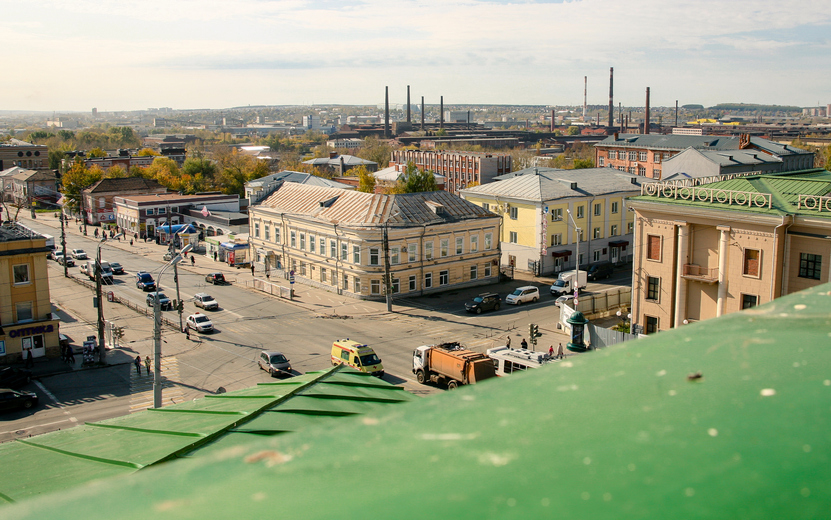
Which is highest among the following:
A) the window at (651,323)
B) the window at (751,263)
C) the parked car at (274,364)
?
the window at (751,263)

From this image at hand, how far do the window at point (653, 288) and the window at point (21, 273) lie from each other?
27.3 m

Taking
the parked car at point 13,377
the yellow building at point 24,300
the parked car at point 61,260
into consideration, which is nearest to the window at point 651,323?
the parked car at point 13,377

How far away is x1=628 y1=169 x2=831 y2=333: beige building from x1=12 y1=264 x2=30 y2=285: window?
2675 centimetres

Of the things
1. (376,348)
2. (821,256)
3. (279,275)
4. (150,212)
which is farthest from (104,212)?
(821,256)

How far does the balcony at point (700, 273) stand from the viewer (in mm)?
26016

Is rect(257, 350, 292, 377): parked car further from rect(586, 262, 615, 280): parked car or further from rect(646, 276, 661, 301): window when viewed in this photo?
rect(586, 262, 615, 280): parked car

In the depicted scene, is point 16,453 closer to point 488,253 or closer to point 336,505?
point 336,505

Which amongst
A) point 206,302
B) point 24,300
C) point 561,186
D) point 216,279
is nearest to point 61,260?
point 216,279

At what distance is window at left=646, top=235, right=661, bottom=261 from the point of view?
91.6ft

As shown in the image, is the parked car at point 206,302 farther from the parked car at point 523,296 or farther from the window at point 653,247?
the window at point 653,247

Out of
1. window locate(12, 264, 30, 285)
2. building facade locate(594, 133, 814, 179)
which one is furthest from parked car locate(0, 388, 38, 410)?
building facade locate(594, 133, 814, 179)

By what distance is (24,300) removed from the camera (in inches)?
1179

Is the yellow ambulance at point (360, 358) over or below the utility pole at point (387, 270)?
below

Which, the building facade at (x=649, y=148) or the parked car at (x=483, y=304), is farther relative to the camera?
the building facade at (x=649, y=148)
